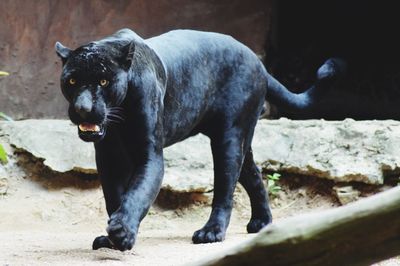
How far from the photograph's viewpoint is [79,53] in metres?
3.69

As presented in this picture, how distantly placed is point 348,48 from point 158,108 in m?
3.86

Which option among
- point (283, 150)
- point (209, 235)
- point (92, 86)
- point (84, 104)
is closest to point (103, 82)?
point (92, 86)

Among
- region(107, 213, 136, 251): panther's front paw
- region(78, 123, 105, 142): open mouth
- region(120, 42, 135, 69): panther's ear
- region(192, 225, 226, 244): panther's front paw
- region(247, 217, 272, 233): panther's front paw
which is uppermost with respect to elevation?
region(120, 42, 135, 69): panther's ear

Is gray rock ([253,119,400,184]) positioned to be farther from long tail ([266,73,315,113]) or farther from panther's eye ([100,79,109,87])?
panther's eye ([100,79,109,87])

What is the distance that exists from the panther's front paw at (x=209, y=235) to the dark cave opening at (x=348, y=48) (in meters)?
3.12

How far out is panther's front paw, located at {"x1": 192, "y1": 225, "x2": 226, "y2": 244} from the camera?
435 cm

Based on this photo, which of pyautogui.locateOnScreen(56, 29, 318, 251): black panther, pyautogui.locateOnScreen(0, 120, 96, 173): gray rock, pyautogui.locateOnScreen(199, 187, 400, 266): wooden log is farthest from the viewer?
pyautogui.locateOnScreen(0, 120, 96, 173): gray rock

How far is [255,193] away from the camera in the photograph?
5.07m

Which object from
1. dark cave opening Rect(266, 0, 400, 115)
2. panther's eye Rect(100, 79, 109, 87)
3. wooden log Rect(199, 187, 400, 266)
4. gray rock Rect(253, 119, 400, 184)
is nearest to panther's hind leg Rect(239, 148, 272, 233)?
gray rock Rect(253, 119, 400, 184)

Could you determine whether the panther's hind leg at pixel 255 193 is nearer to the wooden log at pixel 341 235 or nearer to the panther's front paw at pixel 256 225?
the panther's front paw at pixel 256 225

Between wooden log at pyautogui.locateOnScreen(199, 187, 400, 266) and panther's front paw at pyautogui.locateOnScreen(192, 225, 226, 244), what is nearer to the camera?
wooden log at pyautogui.locateOnScreen(199, 187, 400, 266)

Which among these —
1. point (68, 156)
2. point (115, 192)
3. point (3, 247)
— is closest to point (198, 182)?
point (68, 156)

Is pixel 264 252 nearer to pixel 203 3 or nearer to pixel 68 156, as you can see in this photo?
pixel 68 156

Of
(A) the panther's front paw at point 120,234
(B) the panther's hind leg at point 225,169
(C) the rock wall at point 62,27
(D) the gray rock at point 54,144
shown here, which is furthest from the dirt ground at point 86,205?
(A) the panther's front paw at point 120,234
